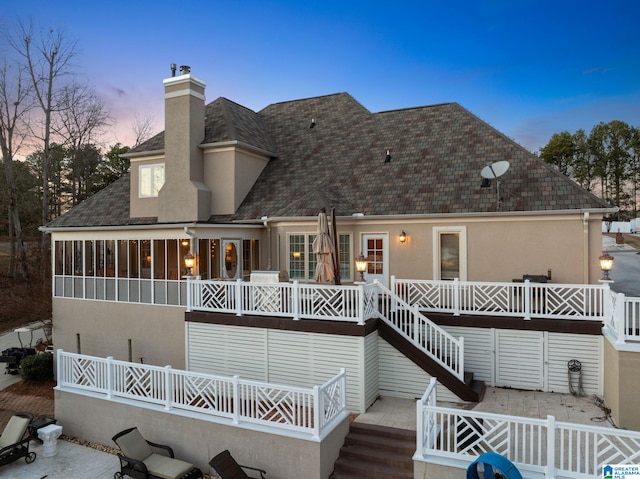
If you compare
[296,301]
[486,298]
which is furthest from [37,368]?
[486,298]

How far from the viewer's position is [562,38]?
63.2ft

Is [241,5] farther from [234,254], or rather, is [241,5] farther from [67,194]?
[67,194]

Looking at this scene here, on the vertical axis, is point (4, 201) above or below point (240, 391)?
above

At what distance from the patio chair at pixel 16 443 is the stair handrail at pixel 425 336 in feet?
28.8

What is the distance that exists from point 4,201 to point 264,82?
2492 cm

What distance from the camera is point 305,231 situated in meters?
13.4

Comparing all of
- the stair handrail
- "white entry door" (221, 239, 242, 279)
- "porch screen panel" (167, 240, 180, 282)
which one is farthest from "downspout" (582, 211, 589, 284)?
"porch screen panel" (167, 240, 180, 282)

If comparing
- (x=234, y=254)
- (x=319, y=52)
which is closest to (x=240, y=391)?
(x=234, y=254)

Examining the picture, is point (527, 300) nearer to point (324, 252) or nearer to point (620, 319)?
point (620, 319)

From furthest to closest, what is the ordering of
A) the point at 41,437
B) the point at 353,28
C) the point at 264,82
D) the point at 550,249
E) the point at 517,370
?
the point at 264,82 < the point at 353,28 < the point at 550,249 < the point at 517,370 < the point at 41,437

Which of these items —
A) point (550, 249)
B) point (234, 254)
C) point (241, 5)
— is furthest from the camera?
point (241, 5)

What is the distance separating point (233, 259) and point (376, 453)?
840 cm

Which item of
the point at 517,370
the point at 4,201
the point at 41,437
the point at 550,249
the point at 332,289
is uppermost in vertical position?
the point at 4,201

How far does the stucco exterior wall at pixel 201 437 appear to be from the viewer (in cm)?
753
